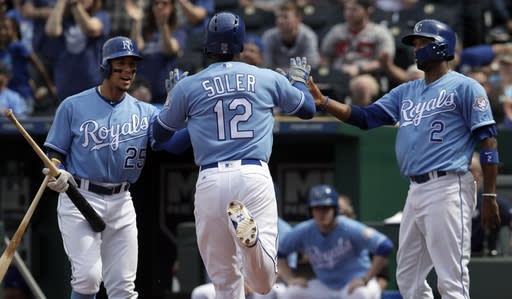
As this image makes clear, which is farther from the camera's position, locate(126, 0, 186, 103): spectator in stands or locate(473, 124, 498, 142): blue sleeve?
locate(126, 0, 186, 103): spectator in stands

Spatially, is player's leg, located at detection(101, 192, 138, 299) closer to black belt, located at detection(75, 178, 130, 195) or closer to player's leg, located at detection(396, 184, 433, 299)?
black belt, located at detection(75, 178, 130, 195)

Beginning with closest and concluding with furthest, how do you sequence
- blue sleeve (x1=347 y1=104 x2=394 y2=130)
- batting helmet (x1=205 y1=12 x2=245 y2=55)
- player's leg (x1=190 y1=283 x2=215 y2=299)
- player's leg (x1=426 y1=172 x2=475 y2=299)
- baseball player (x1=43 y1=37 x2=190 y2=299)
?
batting helmet (x1=205 y1=12 x2=245 y2=55)
player's leg (x1=426 y1=172 x2=475 y2=299)
baseball player (x1=43 y1=37 x2=190 y2=299)
blue sleeve (x1=347 y1=104 x2=394 y2=130)
player's leg (x1=190 y1=283 x2=215 y2=299)

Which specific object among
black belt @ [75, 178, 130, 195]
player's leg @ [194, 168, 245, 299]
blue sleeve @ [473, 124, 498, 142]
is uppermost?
blue sleeve @ [473, 124, 498, 142]

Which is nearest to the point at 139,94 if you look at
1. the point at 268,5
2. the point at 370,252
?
the point at 370,252

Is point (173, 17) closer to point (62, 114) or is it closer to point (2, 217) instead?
point (2, 217)

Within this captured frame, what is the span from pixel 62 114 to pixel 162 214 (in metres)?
3.41

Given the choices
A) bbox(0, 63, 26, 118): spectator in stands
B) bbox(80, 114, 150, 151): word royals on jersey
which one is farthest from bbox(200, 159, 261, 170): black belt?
bbox(0, 63, 26, 118): spectator in stands

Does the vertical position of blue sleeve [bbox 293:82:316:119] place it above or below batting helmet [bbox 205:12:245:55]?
below

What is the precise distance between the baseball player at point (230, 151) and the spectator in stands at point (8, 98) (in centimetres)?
475

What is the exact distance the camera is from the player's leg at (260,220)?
5.46 meters

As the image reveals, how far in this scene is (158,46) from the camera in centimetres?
993

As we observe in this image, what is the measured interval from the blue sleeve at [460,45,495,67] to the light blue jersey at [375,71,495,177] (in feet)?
16.0

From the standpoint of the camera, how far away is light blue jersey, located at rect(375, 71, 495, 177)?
5934 millimetres

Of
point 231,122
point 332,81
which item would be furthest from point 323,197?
point 231,122
